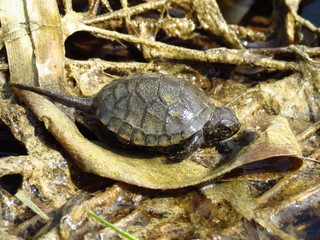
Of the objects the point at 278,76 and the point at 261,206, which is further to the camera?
the point at 278,76

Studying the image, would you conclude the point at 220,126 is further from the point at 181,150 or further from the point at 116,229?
the point at 116,229

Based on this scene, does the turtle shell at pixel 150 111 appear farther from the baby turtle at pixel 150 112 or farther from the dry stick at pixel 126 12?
the dry stick at pixel 126 12

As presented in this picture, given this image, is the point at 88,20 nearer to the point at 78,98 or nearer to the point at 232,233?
the point at 78,98

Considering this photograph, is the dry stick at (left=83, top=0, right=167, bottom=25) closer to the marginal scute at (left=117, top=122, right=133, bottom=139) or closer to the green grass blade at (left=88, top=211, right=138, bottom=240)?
the marginal scute at (left=117, top=122, right=133, bottom=139)

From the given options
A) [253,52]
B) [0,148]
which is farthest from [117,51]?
[0,148]

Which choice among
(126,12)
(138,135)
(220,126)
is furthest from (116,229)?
(126,12)
